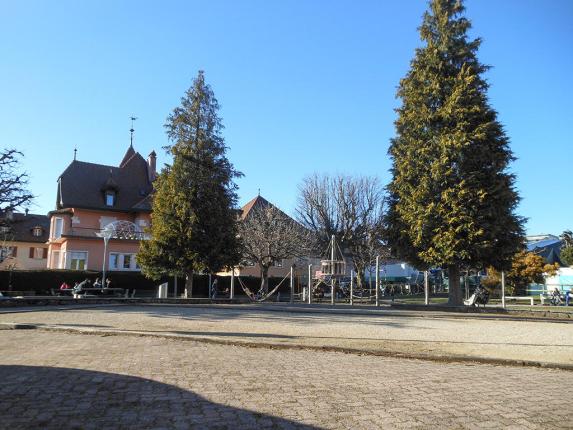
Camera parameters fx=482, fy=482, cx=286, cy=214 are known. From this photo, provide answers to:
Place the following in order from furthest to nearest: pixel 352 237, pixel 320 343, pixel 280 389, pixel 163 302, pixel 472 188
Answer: pixel 352 237
pixel 163 302
pixel 472 188
pixel 320 343
pixel 280 389

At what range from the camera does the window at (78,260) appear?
43.1m

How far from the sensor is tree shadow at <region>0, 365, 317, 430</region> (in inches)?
174

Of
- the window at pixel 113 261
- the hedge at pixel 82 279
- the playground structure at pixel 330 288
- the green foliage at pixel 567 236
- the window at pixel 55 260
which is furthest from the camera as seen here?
the green foliage at pixel 567 236

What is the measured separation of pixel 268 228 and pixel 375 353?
33.6 metres

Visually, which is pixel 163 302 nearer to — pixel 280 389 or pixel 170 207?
pixel 170 207

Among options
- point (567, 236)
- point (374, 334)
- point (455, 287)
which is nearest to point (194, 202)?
point (455, 287)

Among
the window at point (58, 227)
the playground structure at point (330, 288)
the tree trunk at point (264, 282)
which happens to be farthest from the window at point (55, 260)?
the tree trunk at point (264, 282)

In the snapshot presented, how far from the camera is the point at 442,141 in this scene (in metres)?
20.9

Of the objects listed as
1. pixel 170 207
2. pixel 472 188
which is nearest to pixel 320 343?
pixel 472 188

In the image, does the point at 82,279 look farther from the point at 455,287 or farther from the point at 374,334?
the point at 374,334

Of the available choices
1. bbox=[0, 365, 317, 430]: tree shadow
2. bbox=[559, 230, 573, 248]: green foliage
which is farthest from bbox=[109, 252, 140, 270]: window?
bbox=[559, 230, 573, 248]: green foliage

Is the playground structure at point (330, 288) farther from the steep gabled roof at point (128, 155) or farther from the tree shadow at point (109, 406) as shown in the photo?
the steep gabled roof at point (128, 155)

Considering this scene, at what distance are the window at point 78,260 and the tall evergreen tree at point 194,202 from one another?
18.1m

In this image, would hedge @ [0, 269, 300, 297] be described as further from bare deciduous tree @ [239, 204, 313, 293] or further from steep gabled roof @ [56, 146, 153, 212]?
steep gabled roof @ [56, 146, 153, 212]
